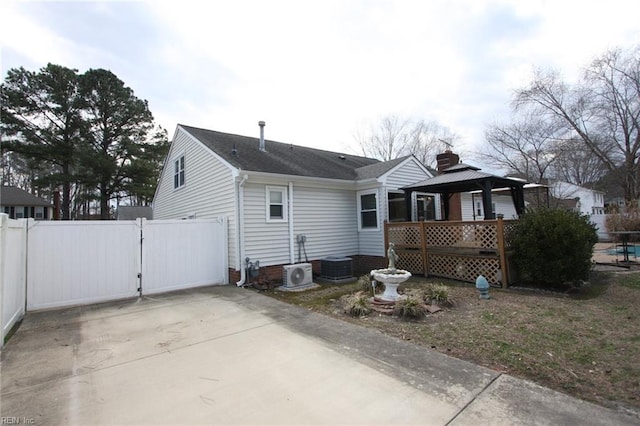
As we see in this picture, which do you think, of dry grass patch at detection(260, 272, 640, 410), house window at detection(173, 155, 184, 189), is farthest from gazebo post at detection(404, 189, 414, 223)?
house window at detection(173, 155, 184, 189)

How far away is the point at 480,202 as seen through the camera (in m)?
17.6

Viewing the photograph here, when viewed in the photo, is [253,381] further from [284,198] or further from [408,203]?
[408,203]

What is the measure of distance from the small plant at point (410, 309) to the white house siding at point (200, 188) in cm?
476

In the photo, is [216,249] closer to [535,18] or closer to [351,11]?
[351,11]

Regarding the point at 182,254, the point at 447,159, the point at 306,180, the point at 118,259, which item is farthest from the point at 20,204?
the point at 447,159

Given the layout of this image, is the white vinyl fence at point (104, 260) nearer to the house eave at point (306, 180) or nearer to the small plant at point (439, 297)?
the house eave at point (306, 180)

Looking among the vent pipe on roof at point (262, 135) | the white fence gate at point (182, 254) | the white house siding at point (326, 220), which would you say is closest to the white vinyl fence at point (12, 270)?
the white fence gate at point (182, 254)

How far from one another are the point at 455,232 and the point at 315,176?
14.7 ft

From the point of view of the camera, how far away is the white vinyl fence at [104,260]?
5766mm

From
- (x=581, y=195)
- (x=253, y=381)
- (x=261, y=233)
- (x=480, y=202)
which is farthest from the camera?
(x=581, y=195)

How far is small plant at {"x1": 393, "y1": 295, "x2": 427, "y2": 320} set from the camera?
5211 millimetres

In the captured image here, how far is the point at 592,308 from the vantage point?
5625 mm

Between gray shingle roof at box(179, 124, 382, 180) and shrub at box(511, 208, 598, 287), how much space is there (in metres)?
4.72

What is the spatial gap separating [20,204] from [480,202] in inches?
1516
